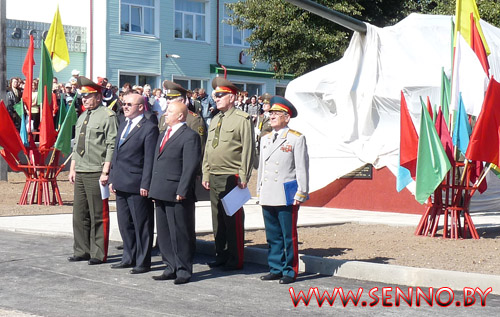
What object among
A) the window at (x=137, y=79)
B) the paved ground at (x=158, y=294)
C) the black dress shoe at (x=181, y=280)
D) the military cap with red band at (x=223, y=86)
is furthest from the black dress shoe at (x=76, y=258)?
the window at (x=137, y=79)

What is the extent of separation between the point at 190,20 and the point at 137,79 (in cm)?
409

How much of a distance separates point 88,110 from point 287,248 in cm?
295

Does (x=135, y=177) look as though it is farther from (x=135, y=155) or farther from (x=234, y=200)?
(x=234, y=200)

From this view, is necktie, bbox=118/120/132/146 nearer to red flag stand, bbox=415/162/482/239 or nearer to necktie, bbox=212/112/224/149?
necktie, bbox=212/112/224/149

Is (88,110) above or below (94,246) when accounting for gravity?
above

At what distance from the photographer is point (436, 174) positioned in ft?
34.7

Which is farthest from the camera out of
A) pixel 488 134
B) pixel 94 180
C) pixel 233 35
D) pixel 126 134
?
pixel 233 35

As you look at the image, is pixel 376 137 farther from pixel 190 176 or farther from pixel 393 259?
pixel 190 176

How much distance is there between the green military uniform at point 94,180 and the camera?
9.61 meters

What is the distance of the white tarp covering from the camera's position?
14.3 meters

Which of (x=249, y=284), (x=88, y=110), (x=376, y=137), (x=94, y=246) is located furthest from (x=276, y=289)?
(x=376, y=137)

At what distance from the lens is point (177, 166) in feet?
28.2

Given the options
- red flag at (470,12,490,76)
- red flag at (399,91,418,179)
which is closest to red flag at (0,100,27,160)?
red flag at (399,91,418,179)

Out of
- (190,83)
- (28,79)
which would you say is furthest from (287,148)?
(190,83)
